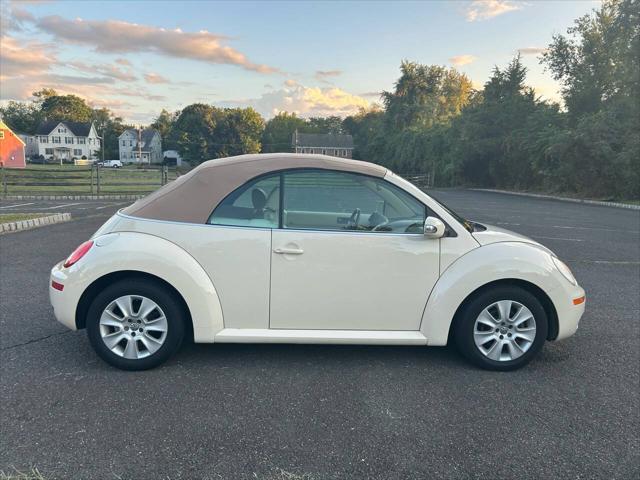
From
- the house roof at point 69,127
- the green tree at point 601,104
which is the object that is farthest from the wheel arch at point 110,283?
the house roof at point 69,127

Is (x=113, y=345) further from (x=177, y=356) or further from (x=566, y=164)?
(x=566, y=164)

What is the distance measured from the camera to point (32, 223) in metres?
10.5

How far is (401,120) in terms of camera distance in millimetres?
59875

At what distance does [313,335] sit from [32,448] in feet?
6.29

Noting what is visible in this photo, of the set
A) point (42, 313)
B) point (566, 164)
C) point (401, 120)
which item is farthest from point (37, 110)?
point (42, 313)

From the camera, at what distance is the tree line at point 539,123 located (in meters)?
25.0

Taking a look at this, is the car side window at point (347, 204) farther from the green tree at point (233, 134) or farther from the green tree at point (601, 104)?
the green tree at point (233, 134)

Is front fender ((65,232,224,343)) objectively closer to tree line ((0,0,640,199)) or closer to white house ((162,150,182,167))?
tree line ((0,0,640,199))

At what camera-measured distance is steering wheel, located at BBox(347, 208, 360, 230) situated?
3625 mm

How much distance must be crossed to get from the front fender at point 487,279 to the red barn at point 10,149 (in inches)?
2562

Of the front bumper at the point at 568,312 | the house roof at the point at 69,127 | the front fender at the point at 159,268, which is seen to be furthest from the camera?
the house roof at the point at 69,127

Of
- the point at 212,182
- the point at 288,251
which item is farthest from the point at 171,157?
the point at 288,251

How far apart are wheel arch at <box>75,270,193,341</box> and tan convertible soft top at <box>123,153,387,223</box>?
0.47 m

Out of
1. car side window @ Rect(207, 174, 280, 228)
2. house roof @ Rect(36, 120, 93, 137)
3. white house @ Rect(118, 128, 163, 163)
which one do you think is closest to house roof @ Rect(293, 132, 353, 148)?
white house @ Rect(118, 128, 163, 163)
